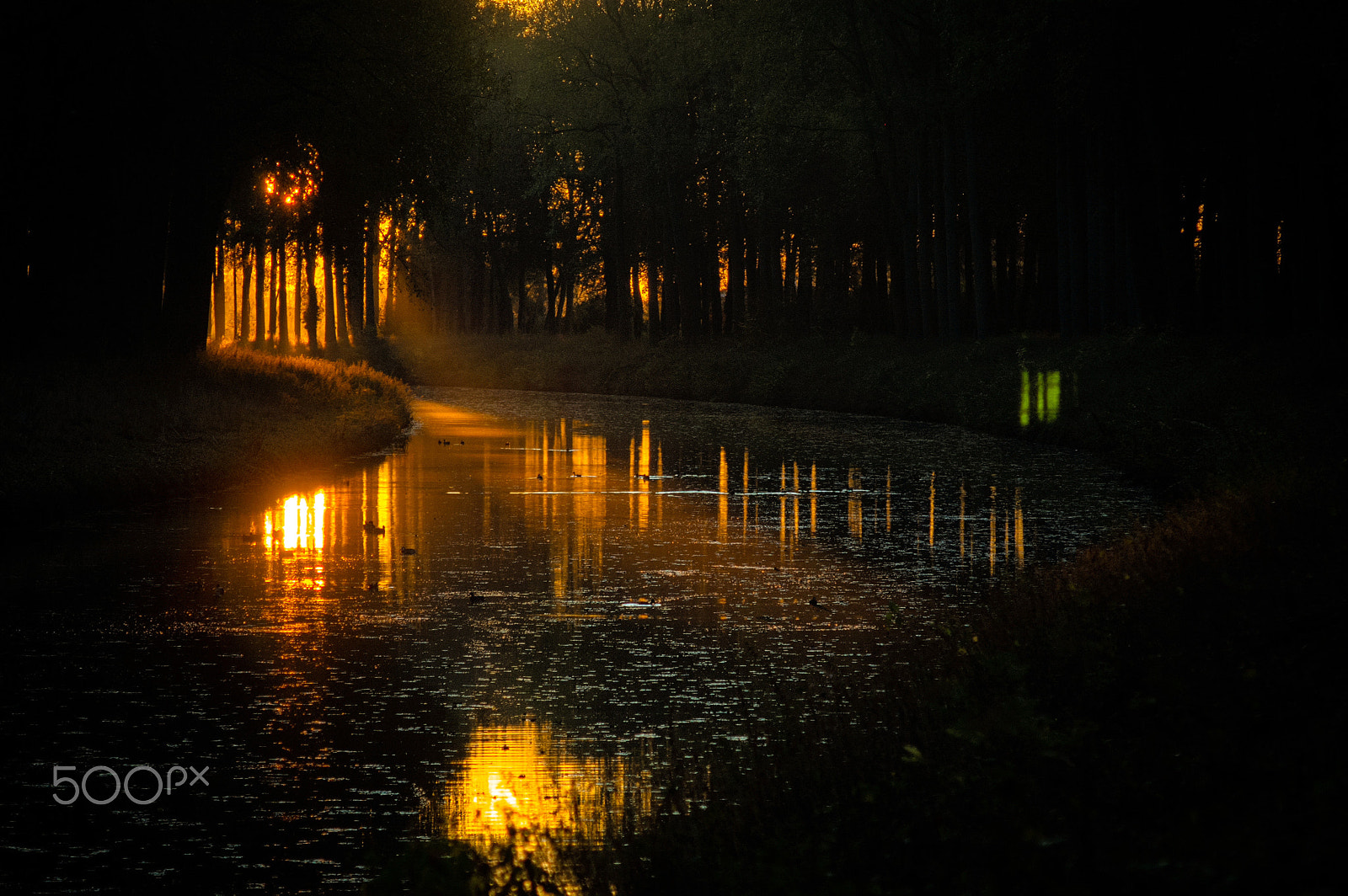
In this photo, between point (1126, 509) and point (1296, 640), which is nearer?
point (1296, 640)

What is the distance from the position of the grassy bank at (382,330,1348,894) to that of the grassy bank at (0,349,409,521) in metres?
12.0

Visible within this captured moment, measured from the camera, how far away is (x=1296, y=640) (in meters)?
5.94

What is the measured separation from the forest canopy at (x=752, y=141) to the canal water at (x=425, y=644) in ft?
27.0

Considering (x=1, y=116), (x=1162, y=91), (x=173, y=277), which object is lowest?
(x=173, y=277)

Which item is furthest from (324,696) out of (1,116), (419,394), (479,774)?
(419,394)

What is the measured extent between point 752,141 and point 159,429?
94.1 feet

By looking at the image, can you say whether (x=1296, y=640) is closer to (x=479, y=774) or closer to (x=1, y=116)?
(x=479, y=774)

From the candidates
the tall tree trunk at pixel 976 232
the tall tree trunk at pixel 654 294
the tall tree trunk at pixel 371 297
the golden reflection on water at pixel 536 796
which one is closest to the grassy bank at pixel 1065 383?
the tall tree trunk at pixel 976 232

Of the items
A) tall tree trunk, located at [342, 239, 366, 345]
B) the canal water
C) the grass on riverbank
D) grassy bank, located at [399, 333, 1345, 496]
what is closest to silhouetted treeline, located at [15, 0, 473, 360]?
the canal water

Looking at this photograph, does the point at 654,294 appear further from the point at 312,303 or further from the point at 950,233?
the point at 950,233

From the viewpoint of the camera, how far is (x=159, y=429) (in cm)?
2139

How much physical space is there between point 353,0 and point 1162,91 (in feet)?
55.7

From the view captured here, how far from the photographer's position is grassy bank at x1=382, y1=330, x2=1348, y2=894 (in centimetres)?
411

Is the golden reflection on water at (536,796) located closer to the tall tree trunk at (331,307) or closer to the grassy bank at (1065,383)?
the grassy bank at (1065,383)
